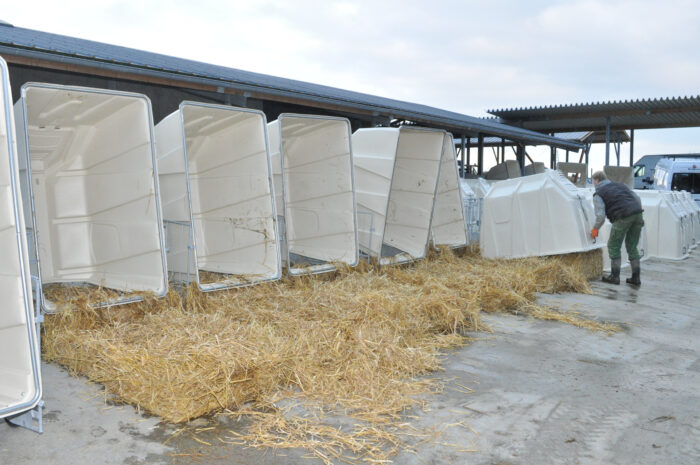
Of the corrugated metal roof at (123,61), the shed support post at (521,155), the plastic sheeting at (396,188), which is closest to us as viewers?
the plastic sheeting at (396,188)

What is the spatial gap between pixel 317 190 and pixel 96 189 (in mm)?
2468

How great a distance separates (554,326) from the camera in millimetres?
5453

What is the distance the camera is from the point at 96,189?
5.45m

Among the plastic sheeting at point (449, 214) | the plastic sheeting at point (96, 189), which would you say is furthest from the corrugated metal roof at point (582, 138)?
the plastic sheeting at point (96, 189)

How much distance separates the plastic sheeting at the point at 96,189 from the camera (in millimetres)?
4844

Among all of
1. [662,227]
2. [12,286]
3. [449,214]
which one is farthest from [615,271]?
[12,286]

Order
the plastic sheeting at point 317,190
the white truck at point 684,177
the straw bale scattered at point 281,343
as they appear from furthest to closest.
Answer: the white truck at point 684,177 < the plastic sheeting at point 317,190 < the straw bale scattered at point 281,343

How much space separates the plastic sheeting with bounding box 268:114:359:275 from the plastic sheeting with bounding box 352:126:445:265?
53cm

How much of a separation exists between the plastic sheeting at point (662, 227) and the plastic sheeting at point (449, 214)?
4.51 meters

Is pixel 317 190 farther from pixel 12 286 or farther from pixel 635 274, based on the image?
pixel 635 274

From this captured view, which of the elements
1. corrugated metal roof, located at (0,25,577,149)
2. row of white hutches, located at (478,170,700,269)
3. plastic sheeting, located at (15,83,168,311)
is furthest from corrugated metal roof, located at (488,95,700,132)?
plastic sheeting, located at (15,83,168,311)

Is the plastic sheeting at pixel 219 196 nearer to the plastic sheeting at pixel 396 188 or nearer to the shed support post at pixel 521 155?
the plastic sheeting at pixel 396 188

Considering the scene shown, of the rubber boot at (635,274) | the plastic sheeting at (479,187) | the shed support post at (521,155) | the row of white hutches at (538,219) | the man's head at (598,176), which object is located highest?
the shed support post at (521,155)

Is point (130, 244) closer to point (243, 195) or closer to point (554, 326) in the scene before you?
point (243, 195)
